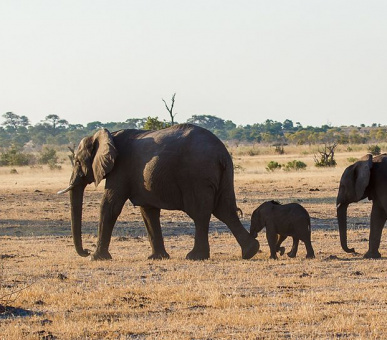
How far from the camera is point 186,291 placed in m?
11.4

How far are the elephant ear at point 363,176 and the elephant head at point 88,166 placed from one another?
13.0ft

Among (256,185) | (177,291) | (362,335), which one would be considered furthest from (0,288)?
(256,185)

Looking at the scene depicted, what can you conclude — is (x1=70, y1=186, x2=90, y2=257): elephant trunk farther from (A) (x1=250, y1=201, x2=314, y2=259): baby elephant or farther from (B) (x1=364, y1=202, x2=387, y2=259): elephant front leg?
(B) (x1=364, y1=202, x2=387, y2=259): elephant front leg

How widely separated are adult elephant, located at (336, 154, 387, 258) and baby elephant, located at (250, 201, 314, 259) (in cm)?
75

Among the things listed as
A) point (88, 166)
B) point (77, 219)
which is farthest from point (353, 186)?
point (77, 219)

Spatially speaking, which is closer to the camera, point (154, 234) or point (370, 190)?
point (370, 190)

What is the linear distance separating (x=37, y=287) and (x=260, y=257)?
4.91 meters

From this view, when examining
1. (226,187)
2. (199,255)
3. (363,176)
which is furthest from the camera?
(226,187)

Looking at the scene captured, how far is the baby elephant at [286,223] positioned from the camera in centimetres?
1497

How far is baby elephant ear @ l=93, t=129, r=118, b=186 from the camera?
51.1 feet

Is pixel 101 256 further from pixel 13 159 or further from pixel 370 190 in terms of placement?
pixel 13 159

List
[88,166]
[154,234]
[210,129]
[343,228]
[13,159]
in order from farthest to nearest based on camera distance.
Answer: [210,129], [13,159], [88,166], [154,234], [343,228]

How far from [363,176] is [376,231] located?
939 mm

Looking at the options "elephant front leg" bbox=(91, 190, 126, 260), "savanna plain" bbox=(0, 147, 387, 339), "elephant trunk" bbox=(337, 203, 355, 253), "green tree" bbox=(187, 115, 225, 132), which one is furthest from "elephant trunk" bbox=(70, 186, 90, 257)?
"green tree" bbox=(187, 115, 225, 132)
